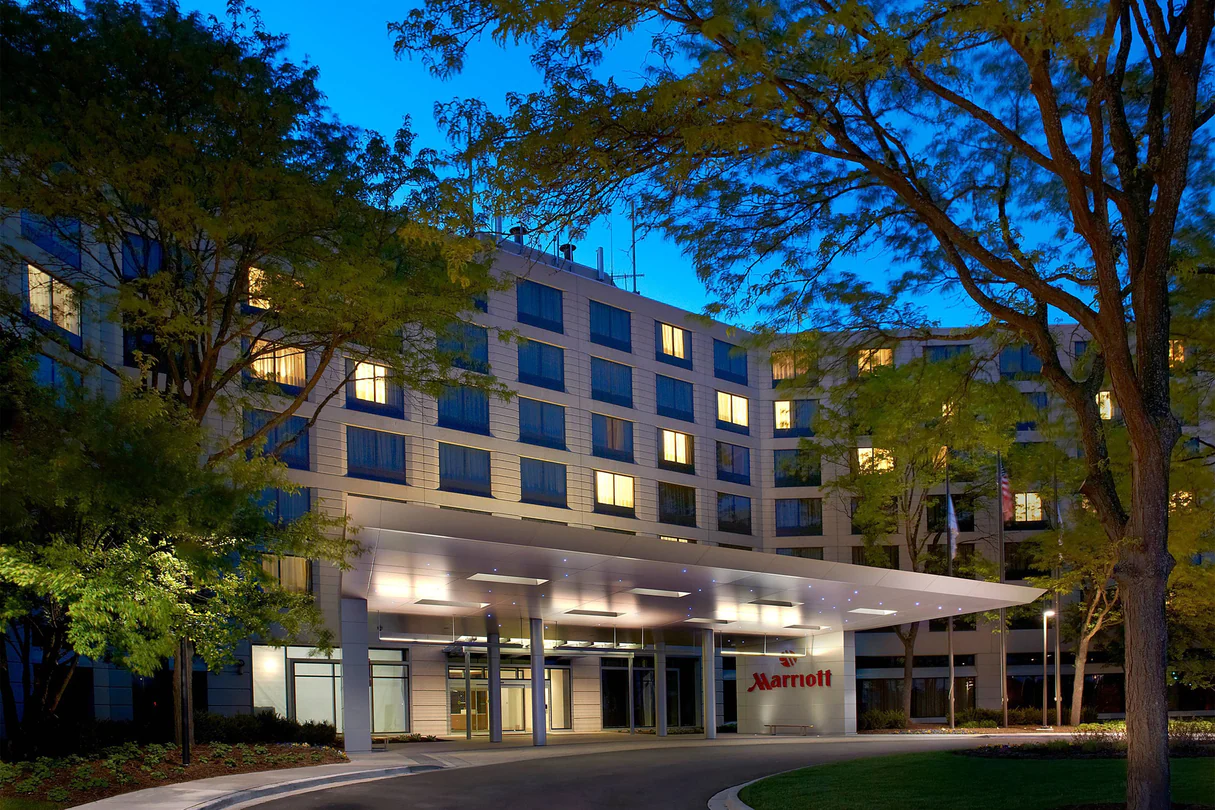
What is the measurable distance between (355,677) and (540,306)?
23.4 m

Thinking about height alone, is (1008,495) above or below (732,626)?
above

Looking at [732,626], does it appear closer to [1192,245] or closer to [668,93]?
[1192,245]

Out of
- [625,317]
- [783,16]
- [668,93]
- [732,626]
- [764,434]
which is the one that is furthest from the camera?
[764,434]

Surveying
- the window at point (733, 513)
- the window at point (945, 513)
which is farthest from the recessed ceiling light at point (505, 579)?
the window at point (945, 513)

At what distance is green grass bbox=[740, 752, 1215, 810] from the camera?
15.8 meters

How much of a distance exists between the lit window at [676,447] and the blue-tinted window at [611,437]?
273 centimetres

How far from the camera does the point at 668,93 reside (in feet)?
38.1

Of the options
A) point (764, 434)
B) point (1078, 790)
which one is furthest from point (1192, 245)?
point (764, 434)

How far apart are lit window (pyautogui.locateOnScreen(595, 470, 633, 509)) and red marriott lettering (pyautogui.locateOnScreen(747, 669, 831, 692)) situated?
9.94 meters

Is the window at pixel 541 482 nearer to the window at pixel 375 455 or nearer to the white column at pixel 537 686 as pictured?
the window at pixel 375 455

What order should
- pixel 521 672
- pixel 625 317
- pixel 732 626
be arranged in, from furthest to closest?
1. pixel 625 317
2. pixel 521 672
3. pixel 732 626

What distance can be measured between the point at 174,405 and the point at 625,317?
3641 centimetres

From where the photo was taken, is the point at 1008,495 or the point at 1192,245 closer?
the point at 1192,245

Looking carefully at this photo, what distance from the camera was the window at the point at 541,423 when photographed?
161 feet
